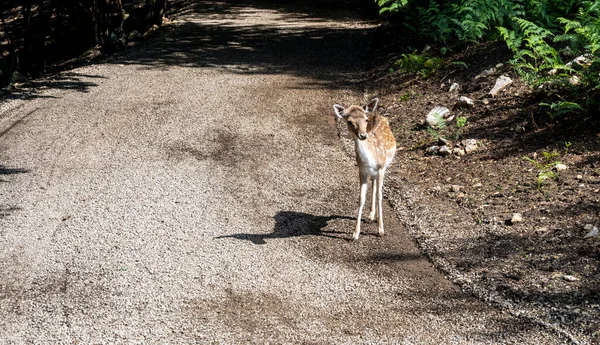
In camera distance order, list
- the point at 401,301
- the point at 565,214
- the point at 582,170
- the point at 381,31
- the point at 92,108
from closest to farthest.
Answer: the point at 401,301 → the point at 565,214 → the point at 582,170 → the point at 92,108 → the point at 381,31

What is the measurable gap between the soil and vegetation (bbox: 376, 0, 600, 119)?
0.33m

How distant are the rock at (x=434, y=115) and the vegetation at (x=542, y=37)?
4.36ft

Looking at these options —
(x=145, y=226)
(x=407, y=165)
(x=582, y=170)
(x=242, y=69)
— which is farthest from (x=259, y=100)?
(x=582, y=170)

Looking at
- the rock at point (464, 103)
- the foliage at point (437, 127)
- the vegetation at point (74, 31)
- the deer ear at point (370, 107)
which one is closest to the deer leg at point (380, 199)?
the deer ear at point (370, 107)

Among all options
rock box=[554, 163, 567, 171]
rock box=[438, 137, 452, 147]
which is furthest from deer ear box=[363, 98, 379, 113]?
rock box=[438, 137, 452, 147]

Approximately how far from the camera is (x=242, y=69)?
1555 cm

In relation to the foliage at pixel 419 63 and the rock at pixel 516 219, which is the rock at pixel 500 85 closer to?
the foliage at pixel 419 63

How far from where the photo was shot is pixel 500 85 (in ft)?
36.5

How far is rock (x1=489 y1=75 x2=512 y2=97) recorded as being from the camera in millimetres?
11086

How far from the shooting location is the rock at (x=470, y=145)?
975cm

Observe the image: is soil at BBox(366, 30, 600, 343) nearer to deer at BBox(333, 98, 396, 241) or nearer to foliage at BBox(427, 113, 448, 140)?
foliage at BBox(427, 113, 448, 140)

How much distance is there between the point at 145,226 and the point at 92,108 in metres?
5.54

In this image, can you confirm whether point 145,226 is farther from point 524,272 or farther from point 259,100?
point 259,100

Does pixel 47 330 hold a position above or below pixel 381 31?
below
